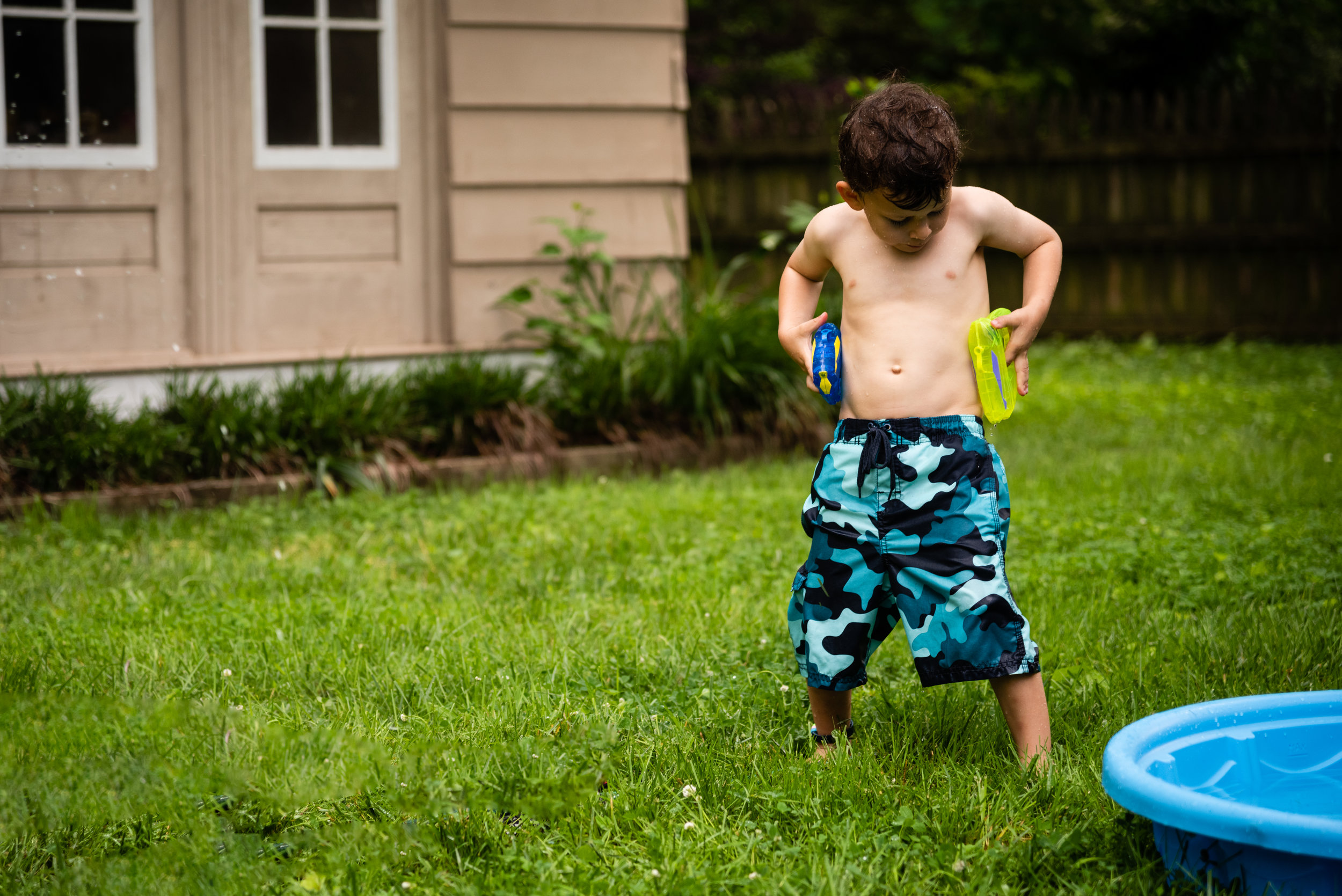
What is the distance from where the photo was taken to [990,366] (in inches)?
102

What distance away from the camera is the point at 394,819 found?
229 centimetres

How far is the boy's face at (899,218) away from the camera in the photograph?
99.4 inches

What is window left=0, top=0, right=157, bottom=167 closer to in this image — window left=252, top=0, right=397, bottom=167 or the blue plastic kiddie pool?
window left=252, top=0, right=397, bottom=167

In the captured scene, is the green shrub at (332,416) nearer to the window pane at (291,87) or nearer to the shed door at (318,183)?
the shed door at (318,183)

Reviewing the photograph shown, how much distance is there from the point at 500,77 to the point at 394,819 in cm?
452

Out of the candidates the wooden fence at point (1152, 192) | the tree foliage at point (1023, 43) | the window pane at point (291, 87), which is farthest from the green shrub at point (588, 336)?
the wooden fence at point (1152, 192)

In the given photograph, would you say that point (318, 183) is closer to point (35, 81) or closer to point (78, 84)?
point (78, 84)

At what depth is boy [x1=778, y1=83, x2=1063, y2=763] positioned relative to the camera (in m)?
2.47

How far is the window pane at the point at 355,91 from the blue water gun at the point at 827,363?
3.93 metres

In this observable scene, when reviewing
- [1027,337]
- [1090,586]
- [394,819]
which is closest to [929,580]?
[1027,337]

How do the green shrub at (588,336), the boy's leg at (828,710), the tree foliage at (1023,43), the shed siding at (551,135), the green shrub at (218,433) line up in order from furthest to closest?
the tree foliage at (1023,43) < the shed siding at (551,135) < the green shrub at (588,336) < the green shrub at (218,433) < the boy's leg at (828,710)

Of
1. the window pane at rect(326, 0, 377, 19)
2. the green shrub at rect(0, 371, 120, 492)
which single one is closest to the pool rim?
the green shrub at rect(0, 371, 120, 492)

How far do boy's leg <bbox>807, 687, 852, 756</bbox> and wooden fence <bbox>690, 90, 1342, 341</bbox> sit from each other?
7492mm

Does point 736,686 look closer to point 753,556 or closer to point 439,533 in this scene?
point 753,556
